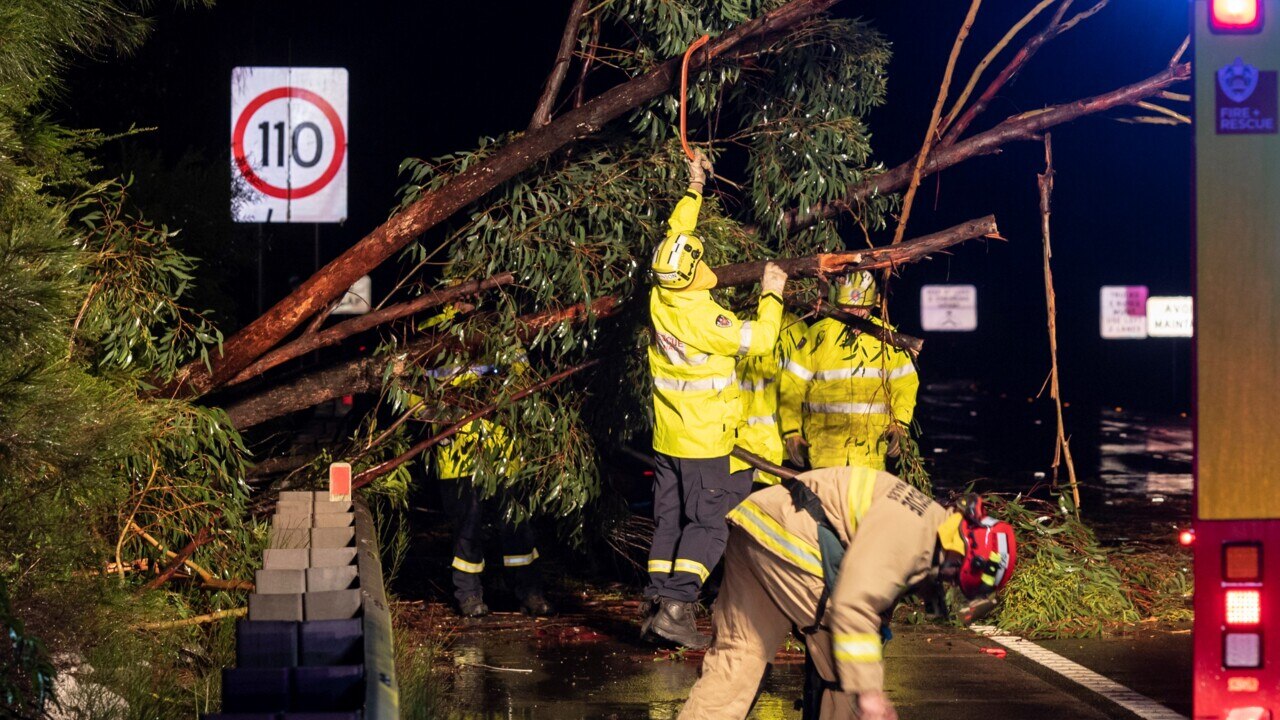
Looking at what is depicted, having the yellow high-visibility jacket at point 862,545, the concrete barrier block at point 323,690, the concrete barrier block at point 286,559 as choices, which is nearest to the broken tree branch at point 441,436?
the concrete barrier block at point 286,559

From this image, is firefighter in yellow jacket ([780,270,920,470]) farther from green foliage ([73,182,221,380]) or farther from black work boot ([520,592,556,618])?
green foliage ([73,182,221,380])

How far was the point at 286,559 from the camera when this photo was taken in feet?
20.9

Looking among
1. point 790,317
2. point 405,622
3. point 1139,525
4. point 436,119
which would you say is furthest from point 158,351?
point 436,119

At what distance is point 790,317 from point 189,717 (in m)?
4.03

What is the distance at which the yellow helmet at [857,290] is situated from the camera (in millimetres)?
8469

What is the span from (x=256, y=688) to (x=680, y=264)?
11.7ft

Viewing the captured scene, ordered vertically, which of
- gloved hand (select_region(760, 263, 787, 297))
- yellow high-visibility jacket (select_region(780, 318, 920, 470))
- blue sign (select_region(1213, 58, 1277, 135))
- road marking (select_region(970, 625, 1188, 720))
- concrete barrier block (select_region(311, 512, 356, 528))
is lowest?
road marking (select_region(970, 625, 1188, 720))

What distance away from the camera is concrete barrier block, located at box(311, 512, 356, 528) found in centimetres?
727

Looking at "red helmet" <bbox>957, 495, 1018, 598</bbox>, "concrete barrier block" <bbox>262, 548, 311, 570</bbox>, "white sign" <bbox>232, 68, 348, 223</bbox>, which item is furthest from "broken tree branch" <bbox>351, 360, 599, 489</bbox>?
"red helmet" <bbox>957, 495, 1018, 598</bbox>

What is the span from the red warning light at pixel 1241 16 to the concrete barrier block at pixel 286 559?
12.4ft

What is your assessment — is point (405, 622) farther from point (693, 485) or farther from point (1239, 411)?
point (1239, 411)

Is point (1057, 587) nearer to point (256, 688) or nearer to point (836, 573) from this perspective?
point (836, 573)

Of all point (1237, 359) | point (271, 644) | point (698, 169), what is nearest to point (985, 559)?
point (1237, 359)

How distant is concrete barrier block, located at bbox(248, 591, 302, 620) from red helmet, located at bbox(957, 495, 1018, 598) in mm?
2305
